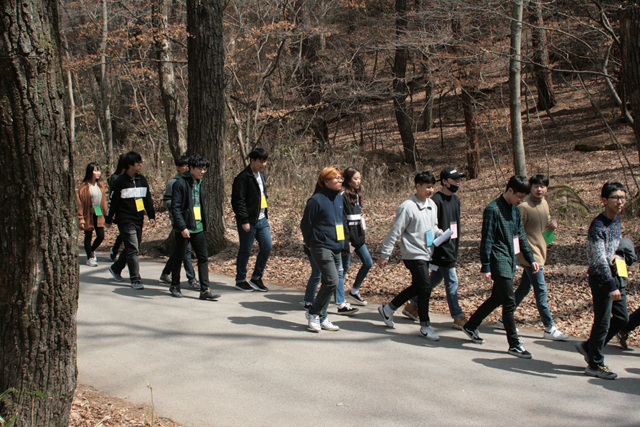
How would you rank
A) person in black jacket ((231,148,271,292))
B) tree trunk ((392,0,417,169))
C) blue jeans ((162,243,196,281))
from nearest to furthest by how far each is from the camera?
blue jeans ((162,243,196,281)) < person in black jacket ((231,148,271,292)) < tree trunk ((392,0,417,169))

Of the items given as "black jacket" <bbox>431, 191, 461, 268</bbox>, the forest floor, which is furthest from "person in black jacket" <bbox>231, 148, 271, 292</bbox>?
"black jacket" <bbox>431, 191, 461, 268</bbox>

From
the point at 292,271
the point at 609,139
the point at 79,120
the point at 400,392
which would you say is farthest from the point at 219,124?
the point at 79,120

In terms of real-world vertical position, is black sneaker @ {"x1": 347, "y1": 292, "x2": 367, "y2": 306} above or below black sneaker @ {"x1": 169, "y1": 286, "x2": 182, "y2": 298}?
below

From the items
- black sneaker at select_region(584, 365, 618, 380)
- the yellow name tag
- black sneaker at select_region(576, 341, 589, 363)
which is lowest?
black sneaker at select_region(584, 365, 618, 380)

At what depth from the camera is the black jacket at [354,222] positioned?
25.0 feet

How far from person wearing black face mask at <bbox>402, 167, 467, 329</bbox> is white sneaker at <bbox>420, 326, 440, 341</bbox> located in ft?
1.62

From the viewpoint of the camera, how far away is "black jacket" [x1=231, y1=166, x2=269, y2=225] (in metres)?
8.45

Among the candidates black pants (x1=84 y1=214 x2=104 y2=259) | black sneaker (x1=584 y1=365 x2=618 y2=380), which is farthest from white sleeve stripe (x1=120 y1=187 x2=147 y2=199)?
black sneaker (x1=584 y1=365 x2=618 y2=380)

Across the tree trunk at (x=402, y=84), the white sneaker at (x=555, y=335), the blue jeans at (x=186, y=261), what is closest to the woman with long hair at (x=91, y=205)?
the blue jeans at (x=186, y=261)

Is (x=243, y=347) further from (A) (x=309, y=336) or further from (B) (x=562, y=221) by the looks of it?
(B) (x=562, y=221)

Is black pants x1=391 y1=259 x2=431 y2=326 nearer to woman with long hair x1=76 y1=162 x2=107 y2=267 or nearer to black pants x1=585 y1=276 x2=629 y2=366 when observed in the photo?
black pants x1=585 y1=276 x2=629 y2=366

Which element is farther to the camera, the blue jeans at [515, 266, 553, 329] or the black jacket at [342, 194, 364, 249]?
the black jacket at [342, 194, 364, 249]

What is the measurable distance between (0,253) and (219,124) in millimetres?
7324

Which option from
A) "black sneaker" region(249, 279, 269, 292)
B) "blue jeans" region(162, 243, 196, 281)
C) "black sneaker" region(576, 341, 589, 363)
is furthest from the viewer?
"black sneaker" region(249, 279, 269, 292)
